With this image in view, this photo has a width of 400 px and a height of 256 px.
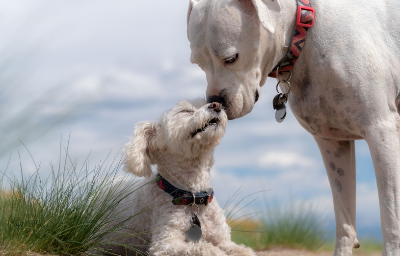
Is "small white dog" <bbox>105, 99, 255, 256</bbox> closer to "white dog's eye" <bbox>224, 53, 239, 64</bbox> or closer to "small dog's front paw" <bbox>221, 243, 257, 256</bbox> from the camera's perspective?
"small dog's front paw" <bbox>221, 243, 257, 256</bbox>

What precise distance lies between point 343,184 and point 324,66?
143 cm

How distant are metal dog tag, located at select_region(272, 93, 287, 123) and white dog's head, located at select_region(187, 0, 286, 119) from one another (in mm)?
470

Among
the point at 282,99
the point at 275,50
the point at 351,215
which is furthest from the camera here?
the point at 351,215

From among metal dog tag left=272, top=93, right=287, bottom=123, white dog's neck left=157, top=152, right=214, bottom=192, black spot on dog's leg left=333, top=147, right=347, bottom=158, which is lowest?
black spot on dog's leg left=333, top=147, right=347, bottom=158

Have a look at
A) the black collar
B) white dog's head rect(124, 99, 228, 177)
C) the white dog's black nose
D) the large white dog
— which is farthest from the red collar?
the black collar

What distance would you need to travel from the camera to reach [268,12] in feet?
13.5

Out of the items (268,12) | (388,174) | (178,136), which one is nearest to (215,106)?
(178,136)

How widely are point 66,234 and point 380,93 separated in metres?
2.96

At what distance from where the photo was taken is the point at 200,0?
455cm

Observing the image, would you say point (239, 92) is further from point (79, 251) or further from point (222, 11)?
point (79, 251)

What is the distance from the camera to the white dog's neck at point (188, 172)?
4.15 meters

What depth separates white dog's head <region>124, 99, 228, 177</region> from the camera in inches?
154

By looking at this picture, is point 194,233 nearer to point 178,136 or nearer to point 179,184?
point 179,184

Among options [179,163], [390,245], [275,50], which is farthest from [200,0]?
[390,245]
